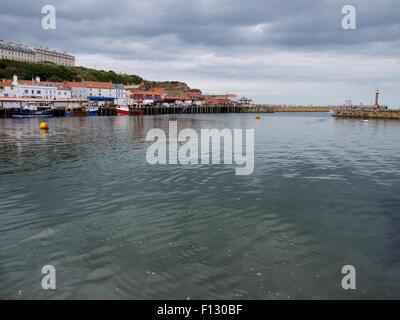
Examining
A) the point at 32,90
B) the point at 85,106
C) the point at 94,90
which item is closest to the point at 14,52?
the point at 94,90

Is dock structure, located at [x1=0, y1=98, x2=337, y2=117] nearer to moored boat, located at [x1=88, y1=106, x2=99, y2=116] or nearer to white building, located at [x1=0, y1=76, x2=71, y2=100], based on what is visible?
moored boat, located at [x1=88, y1=106, x2=99, y2=116]

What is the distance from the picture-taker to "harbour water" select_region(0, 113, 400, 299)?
823cm

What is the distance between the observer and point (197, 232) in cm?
1136

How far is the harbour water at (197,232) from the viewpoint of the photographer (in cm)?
823

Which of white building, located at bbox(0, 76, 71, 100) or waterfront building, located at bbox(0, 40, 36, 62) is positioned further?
waterfront building, located at bbox(0, 40, 36, 62)

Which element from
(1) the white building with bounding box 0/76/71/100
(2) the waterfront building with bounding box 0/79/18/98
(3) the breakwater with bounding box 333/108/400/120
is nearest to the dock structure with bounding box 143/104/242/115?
(1) the white building with bounding box 0/76/71/100

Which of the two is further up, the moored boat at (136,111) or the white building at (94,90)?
the white building at (94,90)

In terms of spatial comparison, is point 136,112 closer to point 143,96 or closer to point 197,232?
point 143,96

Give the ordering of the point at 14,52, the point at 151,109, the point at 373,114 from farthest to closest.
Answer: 1. the point at 14,52
2. the point at 151,109
3. the point at 373,114

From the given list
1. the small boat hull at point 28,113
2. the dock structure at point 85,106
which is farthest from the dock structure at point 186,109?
the small boat hull at point 28,113

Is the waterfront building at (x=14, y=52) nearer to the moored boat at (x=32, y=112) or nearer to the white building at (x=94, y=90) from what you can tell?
the white building at (x=94, y=90)

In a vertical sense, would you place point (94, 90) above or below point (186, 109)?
above

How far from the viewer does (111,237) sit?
10859 mm
